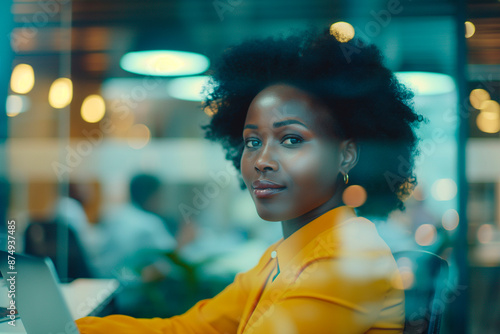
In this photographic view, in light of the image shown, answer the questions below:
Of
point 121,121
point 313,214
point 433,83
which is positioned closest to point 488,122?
point 433,83

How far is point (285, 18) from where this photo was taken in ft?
6.74

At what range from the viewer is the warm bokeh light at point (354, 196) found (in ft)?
4.35

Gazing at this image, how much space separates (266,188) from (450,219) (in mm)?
1392

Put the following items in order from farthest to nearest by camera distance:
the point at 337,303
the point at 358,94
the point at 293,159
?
1. the point at 358,94
2. the point at 293,159
3. the point at 337,303

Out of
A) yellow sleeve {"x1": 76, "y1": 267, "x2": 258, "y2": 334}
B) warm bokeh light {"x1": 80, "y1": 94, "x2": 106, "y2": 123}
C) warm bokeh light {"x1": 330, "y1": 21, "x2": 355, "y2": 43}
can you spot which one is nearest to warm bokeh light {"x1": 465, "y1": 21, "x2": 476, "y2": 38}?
warm bokeh light {"x1": 330, "y1": 21, "x2": 355, "y2": 43}

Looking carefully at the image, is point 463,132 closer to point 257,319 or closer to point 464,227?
point 464,227

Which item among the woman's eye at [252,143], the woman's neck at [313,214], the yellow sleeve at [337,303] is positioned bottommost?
the yellow sleeve at [337,303]

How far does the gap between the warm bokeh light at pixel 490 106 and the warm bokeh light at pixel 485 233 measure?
56cm

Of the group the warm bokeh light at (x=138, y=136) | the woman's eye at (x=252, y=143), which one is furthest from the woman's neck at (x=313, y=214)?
the warm bokeh light at (x=138, y=136)

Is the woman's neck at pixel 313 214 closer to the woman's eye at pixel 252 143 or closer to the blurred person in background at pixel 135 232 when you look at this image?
the woman's eye at pixel 252 143

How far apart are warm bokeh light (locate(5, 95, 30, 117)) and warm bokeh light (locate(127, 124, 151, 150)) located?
1.96 feet

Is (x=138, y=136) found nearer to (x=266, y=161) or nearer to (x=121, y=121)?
(x=121, y=121)

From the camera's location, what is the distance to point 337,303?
1.07 m

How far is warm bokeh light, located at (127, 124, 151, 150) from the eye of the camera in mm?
2756
